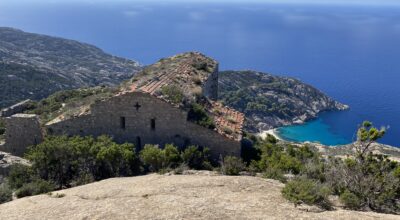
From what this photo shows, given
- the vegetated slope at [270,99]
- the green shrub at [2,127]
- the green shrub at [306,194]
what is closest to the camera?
the green shrub at [306,194]

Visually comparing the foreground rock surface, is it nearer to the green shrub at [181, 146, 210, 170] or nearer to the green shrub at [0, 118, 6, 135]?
the green shrub at [181, 146, 210, 170]

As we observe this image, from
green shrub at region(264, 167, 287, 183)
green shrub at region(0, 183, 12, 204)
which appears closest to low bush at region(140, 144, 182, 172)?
green shrub at region(264, 167, 287, 183)

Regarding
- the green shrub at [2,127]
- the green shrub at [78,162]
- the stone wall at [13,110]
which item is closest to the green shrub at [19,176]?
the green shrub at [78,162]

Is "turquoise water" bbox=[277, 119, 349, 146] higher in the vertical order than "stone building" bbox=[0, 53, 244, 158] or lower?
lower

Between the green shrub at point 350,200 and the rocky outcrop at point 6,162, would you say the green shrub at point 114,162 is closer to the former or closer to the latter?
the rocky outcrop at point 6,162

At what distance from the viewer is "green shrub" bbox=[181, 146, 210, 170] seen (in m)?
17.7

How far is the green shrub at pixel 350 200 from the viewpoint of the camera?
12188mm

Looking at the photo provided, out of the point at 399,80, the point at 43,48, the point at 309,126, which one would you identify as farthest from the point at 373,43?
the point at 43,48

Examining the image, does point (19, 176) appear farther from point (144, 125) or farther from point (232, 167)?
point (232, 167)

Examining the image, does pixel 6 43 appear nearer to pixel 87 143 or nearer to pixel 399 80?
pixel 399 80

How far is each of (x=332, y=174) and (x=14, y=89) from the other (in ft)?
235

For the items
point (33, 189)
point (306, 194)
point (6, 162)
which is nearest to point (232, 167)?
point (306, 194)

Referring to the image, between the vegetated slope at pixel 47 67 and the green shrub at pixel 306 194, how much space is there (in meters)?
64.9

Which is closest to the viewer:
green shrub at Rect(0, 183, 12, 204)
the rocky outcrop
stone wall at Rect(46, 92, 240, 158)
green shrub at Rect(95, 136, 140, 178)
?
green shrub at Rect(0, 183, 12, 204)
